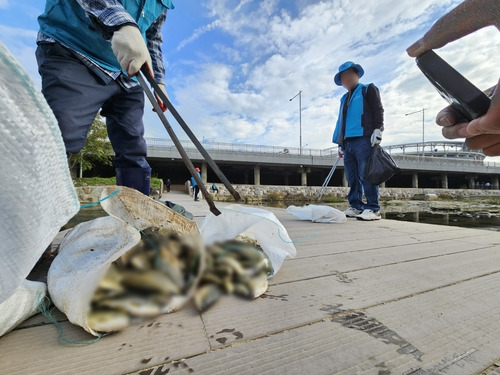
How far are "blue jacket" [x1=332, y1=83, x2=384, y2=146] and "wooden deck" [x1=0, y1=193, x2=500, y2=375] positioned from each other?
2.80 meters

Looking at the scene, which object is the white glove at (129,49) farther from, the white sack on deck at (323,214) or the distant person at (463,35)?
the white sack on deck at (323,214)

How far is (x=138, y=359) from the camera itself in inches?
24.1

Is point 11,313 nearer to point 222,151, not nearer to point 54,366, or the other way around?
point 54,366

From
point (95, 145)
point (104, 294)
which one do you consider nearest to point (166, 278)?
point (104, 294)

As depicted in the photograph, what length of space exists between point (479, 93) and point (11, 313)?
167 cm

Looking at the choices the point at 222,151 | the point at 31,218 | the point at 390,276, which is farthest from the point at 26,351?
the point at 222,151

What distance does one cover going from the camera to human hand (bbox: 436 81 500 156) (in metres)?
0.79

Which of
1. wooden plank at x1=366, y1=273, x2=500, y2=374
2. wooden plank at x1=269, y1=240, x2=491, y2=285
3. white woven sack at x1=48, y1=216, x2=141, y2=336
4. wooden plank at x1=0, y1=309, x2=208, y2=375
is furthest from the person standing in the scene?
wooden plank at x1=366, y1=273, x2=500, y2=374

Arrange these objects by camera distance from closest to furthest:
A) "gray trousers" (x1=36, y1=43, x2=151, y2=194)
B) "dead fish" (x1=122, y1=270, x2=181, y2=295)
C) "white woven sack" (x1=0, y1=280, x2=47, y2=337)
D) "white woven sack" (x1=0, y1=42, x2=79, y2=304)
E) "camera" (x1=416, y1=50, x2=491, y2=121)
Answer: "dead fish" (x1=122, y1=270, x2=181, y2=295) → "white woven sack" (x1=0, y1=42, x2=79, y2=304) → "white woven sack" (x1=0, y1=280, x2=47, y2=337) → "camera" (x1=416, y1=50, x2=491, y2=121) → "gray trousers" (x1=36, y1=43, x2=151, y2=194)

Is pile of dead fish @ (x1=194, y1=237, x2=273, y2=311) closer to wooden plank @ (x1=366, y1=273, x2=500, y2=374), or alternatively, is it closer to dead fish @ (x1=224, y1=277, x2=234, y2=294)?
dead fish @ (x1=224, y1=277, x2=234, y2=294)

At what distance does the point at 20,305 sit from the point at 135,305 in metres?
0.82

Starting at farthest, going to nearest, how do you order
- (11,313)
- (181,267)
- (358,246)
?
(358,246) → (11,313) → (181,267)

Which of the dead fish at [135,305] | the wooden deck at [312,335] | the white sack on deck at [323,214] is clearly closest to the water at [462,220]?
the white sack on deck at [323,214]

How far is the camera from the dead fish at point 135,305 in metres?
0.26
